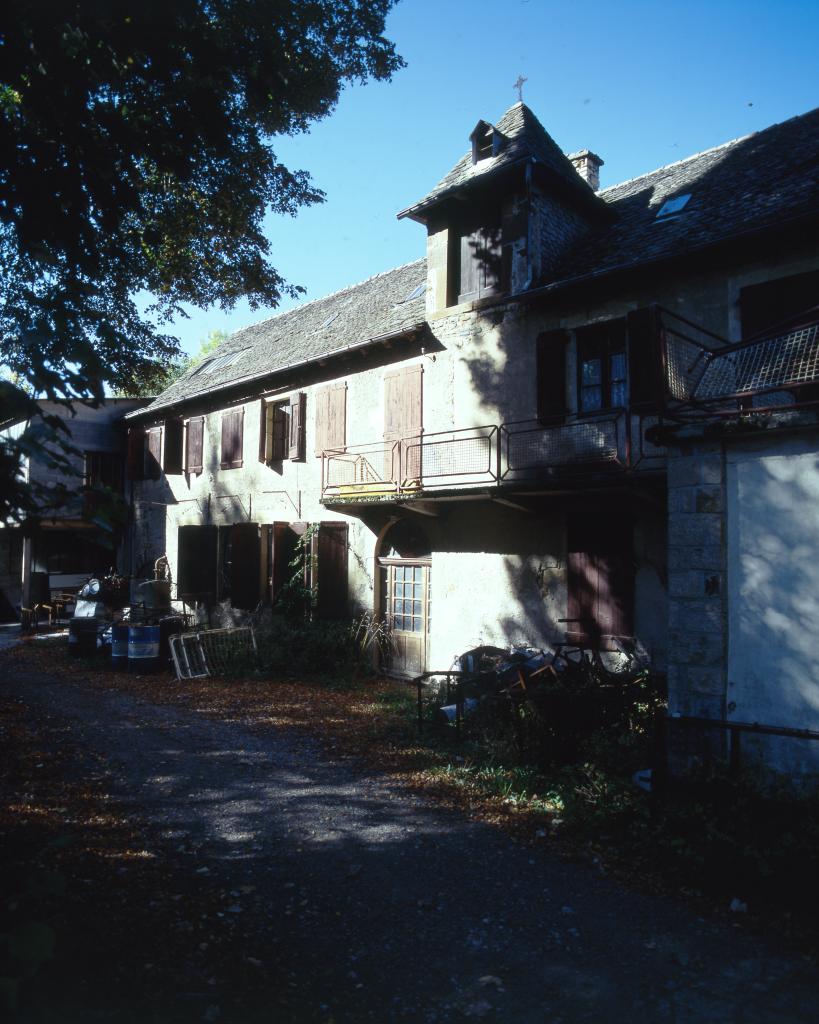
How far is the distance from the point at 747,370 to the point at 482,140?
9.06 metres

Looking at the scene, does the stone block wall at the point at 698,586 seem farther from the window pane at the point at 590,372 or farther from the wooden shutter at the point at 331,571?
the wooden shutter at the point at 331,571

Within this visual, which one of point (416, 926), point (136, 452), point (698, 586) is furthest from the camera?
point (136, 452)

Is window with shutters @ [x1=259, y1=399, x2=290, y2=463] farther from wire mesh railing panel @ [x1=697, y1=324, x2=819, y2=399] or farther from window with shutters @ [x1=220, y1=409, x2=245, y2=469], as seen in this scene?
wire mesh railing panel @ [x1=697, y1=324, x2=819, y2=399]

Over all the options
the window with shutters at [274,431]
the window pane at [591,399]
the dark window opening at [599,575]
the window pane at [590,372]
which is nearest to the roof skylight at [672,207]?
the window pane at [590,372]

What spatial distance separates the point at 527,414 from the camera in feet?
36.9

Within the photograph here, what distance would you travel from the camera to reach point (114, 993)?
135 inches

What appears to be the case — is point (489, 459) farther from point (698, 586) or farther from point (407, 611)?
point (698, 586)

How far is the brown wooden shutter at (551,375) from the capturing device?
10805 millimetres

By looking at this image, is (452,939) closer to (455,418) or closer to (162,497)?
(455,418)

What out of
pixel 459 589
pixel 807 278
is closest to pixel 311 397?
pixel 459 589

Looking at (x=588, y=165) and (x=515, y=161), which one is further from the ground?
(x=588, y=165)

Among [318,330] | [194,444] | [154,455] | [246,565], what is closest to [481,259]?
[318,330]

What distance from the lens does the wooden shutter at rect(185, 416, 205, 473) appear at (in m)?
18.4

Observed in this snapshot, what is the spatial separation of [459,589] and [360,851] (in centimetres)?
682
